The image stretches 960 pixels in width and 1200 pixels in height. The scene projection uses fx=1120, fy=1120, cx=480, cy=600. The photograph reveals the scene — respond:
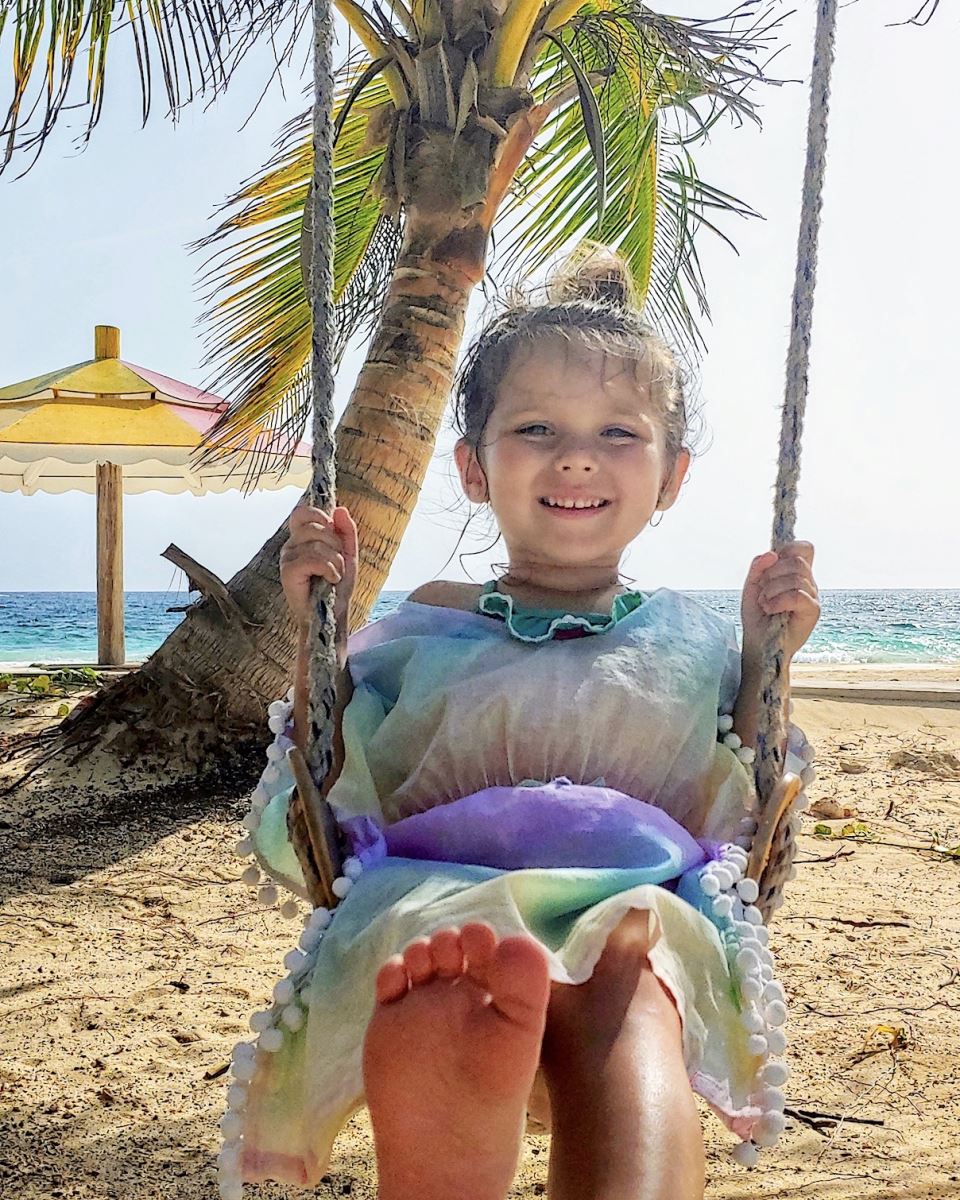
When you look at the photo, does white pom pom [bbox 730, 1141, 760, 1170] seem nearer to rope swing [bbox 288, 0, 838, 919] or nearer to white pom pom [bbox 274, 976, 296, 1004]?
rope swing [bbox 288, 0, 838, 919]

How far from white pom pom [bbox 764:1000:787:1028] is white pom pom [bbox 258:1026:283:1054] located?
0.55 meters

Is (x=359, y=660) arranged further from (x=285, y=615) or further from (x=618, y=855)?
(x=285, y=615)

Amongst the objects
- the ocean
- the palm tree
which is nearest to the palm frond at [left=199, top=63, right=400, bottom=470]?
the palm tree

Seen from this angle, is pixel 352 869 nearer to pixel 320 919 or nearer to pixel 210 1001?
pixel 320 919

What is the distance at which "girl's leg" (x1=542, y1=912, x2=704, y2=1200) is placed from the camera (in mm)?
1021

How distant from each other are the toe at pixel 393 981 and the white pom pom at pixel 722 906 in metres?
0.43

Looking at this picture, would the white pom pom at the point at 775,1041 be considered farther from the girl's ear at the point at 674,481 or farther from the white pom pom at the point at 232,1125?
the girl's ear at the point at 674,481

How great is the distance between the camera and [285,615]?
3717 millimetres

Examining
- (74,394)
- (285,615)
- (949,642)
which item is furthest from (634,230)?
(949,642)

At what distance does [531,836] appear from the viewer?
1310 millimetres

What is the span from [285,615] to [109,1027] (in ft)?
5.55

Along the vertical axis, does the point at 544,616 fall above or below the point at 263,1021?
above

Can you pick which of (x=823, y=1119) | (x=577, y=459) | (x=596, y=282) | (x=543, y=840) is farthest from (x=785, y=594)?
(x=823, y=1119)

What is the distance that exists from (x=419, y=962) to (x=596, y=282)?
1.23 meters
